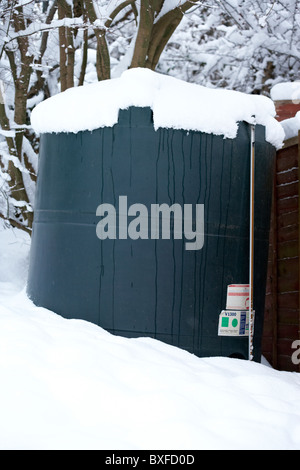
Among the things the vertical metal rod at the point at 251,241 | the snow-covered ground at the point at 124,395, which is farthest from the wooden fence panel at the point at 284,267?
the snow-covered ground at the point at 124,395

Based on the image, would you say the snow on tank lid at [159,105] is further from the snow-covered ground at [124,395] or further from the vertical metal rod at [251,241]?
the snow-covered ground at [124,395]

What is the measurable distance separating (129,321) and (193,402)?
2.94 ft

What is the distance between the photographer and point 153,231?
3090mm

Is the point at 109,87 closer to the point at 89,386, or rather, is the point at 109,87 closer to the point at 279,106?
the point at 89,386

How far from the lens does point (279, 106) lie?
4.93 metres

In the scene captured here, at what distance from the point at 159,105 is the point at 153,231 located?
27.9 inches

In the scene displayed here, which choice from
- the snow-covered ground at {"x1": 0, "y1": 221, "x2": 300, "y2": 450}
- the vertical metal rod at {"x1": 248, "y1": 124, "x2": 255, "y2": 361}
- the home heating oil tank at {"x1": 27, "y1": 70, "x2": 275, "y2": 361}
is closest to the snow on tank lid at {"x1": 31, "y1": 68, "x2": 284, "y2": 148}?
the home heating oil tank at {"x1": 27, "y1": 70, "x2": 275, "y2": 361}

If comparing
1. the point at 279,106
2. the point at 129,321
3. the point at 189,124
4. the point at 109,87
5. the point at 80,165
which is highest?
the point at 279,106

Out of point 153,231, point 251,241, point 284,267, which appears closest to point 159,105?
point 153,231

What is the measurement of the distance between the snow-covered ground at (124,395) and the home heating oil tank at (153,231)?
17cm

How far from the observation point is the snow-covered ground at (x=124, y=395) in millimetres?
1944

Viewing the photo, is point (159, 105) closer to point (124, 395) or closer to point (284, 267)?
point (124, 395)
